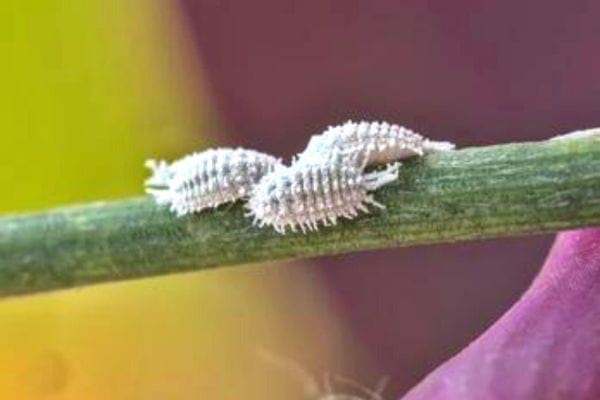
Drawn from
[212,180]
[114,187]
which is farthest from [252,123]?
[212,180]

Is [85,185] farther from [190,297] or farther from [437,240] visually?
[437,240]

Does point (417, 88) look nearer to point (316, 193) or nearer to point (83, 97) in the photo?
point (83, 97)

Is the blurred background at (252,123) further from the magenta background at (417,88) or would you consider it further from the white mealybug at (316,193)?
the white mealybug at (316,193)

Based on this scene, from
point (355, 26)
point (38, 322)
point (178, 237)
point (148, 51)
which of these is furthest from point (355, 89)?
point (178, 237)

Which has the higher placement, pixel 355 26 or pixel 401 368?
pixel 355 26

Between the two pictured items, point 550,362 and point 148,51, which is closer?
point 550,362

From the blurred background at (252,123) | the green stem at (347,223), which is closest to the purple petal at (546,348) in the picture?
the green stem at (347,223)

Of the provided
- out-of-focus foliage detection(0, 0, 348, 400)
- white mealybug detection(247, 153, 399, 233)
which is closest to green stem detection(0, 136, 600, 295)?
white mealybug detection(247, 153, 399, 233)
